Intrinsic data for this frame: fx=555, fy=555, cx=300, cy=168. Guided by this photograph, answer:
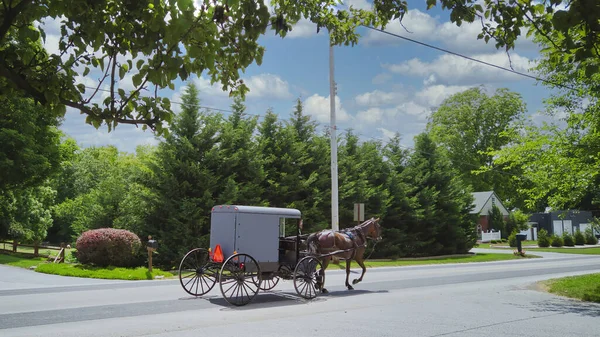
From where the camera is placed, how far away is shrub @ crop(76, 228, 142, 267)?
2192 centimetres

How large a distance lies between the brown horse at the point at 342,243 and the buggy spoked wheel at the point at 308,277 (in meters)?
0.22

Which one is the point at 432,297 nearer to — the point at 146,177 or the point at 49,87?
the point at 49,87

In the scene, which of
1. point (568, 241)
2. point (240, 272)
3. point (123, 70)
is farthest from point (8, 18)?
point (568, 241)

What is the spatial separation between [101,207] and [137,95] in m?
→ 22.6

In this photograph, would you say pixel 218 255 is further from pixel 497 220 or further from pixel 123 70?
pixel 497 220

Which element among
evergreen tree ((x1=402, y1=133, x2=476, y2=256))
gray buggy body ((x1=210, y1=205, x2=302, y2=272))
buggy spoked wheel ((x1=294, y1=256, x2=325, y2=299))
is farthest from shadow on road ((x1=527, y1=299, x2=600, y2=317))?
evergreen tree ((x1=402, y1=133, x2=476, y2=256))

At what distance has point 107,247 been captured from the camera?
2200 cm

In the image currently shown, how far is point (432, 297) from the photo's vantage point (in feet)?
49.0

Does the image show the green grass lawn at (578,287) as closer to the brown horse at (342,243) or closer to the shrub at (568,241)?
the brown horse at (342,243)

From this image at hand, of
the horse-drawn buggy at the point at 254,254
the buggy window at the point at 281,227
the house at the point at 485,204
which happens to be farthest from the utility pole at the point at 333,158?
the house at the point at 485,204

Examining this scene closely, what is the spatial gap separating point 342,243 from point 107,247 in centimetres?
1053

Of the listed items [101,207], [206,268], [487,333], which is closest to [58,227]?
[101,207]

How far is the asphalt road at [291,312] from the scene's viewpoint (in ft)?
32.2

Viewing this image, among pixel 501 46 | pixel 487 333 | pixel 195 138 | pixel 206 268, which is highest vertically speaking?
pixel 195 138
